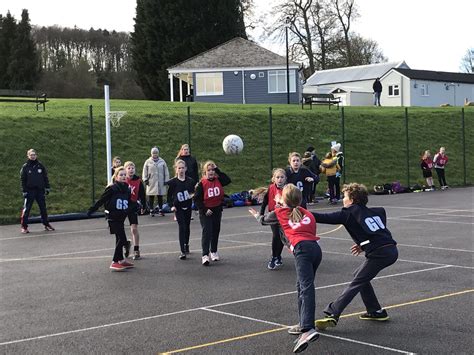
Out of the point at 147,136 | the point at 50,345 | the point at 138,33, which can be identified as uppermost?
the point at 138,33

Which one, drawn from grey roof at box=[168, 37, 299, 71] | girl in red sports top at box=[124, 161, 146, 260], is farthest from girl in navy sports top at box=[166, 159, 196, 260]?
grey roof at box=[168, 37, 299, 71]

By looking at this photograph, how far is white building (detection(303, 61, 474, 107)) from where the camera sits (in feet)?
203

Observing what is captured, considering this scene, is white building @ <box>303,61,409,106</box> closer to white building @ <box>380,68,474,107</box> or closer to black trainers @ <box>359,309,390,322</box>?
white building @ <box>380,68,474,107</box>

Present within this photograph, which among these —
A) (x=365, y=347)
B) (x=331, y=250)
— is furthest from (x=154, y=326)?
(x=331, y=250)

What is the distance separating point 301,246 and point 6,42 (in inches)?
2415

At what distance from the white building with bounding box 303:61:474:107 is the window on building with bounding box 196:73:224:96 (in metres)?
15.5

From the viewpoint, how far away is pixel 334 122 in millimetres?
34750

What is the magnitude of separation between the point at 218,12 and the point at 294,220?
172 ft

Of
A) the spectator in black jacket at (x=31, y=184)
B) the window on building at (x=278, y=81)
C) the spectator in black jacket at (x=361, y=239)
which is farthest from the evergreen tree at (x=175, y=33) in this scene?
the spectator in black jacket at (x=361, y=239)

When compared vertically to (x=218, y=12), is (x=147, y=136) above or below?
below

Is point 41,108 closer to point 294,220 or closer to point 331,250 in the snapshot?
point 331,250

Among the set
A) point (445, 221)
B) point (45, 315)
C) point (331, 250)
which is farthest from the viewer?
point (445, 221)

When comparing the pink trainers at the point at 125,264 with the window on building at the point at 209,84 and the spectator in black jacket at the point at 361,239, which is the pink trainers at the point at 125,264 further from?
the window on building at the point at 209,84

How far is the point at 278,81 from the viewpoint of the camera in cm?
4709
